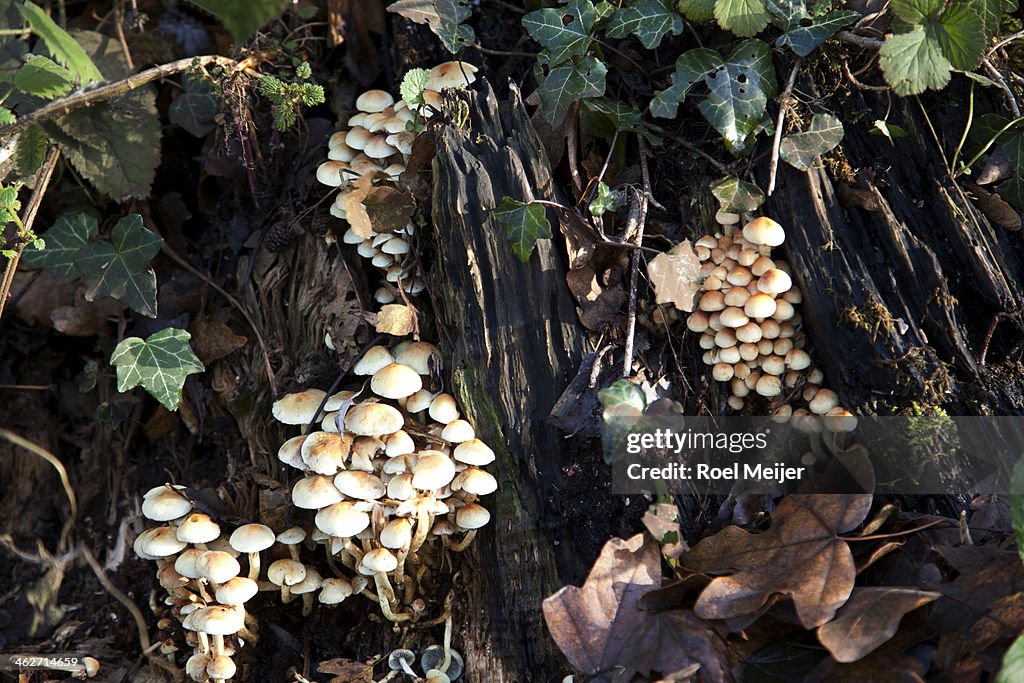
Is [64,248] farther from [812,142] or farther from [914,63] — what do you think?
[914,63]

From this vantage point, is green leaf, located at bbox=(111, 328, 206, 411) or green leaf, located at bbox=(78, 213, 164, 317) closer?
green leaf, located at bbox=(111, 328, 206, 411)

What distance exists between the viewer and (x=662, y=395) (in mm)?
3367

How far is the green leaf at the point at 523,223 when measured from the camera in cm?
322

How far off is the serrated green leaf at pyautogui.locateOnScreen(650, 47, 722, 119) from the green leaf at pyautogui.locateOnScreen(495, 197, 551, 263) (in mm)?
738

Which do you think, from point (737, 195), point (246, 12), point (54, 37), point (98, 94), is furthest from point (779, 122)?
point (98, 94)

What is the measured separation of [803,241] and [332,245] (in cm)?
231

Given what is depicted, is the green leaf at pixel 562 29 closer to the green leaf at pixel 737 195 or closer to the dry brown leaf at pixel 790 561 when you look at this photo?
the green leaf at pixel 737 195

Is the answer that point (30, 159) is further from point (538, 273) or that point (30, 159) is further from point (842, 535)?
point (842, 535)

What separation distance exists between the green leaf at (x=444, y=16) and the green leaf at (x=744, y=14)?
1.17 m

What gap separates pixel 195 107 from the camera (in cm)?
423

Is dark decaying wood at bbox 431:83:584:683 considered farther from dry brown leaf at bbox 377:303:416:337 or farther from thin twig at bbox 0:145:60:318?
thin twig at bbox 0:145:60:318

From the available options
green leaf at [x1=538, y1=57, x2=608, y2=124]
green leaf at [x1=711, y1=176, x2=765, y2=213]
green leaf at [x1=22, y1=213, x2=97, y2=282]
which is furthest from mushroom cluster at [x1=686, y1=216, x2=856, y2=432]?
green leaf at [x1=22, y1=213, x2=97, y2=282]

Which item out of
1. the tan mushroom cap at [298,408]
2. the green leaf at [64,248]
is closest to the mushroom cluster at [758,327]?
the tan mushroom cap at [298,408]

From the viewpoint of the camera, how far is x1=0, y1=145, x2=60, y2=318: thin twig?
3666 mm
